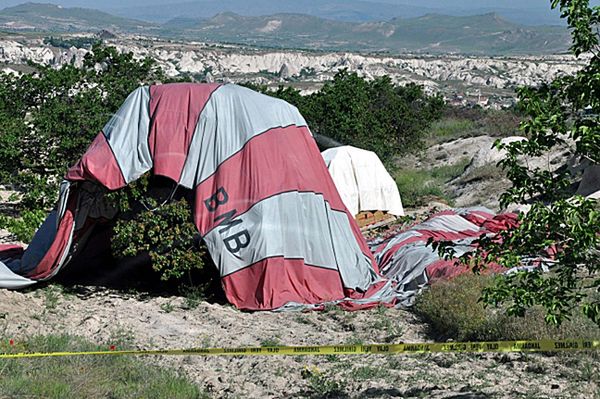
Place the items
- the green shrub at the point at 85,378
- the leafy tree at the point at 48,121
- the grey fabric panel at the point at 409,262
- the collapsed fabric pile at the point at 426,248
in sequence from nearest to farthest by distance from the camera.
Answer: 1. the green shrub at the point at 85,378
2. the collapsed fabric pile at the point at 426,248
3. the grey fabric panel at the point at 409,262
4. the leafy tree at the point at 48,121

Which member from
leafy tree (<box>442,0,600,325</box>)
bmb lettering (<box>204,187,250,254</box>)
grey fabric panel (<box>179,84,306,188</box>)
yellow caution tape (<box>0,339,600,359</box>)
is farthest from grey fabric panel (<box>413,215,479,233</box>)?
leafy tree (<box>442,0,600,325</box>)

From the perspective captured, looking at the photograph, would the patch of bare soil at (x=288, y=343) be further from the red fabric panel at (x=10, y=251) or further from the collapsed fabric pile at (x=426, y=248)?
the red fabric panel at (x=10, y=251)

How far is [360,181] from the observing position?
1945 cm

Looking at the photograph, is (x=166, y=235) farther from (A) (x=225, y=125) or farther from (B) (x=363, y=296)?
(B) (x=363, y=296)

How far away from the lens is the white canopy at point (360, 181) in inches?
759

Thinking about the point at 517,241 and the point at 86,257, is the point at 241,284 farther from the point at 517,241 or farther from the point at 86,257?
the point at 517,241

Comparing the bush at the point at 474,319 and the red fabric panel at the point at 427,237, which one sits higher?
the bush at the point at 474,319

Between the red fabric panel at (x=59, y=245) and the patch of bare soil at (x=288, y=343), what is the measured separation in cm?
37

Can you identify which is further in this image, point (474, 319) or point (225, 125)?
point (225, 125)

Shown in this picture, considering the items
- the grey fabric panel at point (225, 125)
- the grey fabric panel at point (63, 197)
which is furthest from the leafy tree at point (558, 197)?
the grey fabric panel at point (63, 197)

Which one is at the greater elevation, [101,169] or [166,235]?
[101,169]

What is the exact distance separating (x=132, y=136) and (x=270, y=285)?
9.65 ft

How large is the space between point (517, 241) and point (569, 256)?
1.27 ft

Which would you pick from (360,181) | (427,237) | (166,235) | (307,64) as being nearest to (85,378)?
(166,235)
